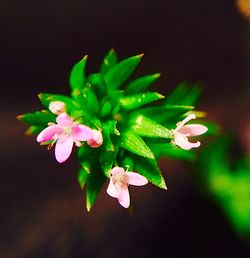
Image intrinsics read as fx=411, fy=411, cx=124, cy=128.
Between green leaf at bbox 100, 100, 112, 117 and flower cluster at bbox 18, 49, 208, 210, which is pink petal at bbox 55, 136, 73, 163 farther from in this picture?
green leaf at bbox 100, 100, 112, 117

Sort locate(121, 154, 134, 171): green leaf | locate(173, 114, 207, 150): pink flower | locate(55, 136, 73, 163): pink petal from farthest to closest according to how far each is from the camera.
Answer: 1. locate(121, 154, 134, 171): green leaf
2. locate(173, 114, 207, 150): pink flower
3. locate(55, 136, 73, 163): pink petal

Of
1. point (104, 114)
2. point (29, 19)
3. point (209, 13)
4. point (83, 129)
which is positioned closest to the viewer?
point (83, 129)

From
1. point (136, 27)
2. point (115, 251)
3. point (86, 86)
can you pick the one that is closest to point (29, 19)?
point (136, 27)

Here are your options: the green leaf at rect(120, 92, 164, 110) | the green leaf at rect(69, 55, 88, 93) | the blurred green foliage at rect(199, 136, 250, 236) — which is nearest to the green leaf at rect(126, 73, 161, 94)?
the green leaf at rect(120, 92, 164, 110)

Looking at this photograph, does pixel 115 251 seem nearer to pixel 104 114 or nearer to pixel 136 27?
pixel 104 114

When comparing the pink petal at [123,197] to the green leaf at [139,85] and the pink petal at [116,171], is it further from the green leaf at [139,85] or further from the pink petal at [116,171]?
the green leaf at [139,85]
